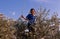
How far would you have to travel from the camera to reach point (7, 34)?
1178 cm

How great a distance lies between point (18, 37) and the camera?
13.3m

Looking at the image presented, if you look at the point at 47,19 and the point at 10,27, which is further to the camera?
the point at 47,19

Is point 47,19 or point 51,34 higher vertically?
point 47,19

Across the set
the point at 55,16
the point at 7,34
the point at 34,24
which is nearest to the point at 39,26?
the point at 34,24

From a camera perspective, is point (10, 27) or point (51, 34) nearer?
point (10, 27)

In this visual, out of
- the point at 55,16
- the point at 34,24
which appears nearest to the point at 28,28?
the point at 34,24

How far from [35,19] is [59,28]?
1.53 metres

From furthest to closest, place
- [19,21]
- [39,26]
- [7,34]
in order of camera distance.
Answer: [19,21]
[39,26]
[7,34]

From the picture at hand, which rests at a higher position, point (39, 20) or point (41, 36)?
point (39, 20)

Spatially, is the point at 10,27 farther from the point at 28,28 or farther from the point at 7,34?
the point at 28,28

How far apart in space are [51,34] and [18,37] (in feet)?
5.87

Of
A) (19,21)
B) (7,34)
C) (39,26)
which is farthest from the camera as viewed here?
(19,21)

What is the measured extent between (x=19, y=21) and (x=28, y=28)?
0.86m

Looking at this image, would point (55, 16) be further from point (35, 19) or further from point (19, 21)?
point (19, 21)
